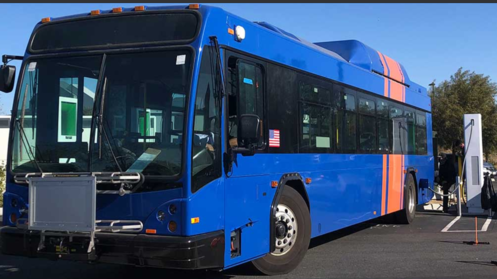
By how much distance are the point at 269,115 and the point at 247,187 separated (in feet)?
3.59

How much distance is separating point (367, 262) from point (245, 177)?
3.14m

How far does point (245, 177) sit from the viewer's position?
6.37 m

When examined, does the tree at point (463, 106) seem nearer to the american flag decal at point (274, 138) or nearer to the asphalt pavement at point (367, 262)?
the asphalt pavement at point (367, 262)

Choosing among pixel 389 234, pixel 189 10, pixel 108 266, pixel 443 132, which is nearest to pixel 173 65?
pixel 189 10

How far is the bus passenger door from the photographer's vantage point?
20.0ft

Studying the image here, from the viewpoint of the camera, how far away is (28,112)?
6215mm

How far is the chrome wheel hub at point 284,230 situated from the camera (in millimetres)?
7137

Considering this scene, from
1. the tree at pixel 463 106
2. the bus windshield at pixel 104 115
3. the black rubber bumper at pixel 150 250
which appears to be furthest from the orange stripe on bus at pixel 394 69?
the tree at pixel 463 106

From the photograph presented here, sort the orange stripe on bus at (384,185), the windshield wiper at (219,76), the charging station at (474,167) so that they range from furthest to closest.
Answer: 1. the charging station at (474,167)
2. the orange stripe on bus at (384,185)
3. the windshield wiper at (219,76)

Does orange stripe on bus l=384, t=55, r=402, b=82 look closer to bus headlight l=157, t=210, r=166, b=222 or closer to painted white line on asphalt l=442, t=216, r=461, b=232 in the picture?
painted white line on asphalt l=442, t=216, r=461, b=232

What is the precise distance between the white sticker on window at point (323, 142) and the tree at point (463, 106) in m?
33.0

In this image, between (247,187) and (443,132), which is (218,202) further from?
(443,132)

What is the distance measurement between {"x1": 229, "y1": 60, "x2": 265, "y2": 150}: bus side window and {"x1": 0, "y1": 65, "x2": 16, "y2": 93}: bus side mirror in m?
2.63

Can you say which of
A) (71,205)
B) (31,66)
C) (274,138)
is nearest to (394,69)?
(274,138)
